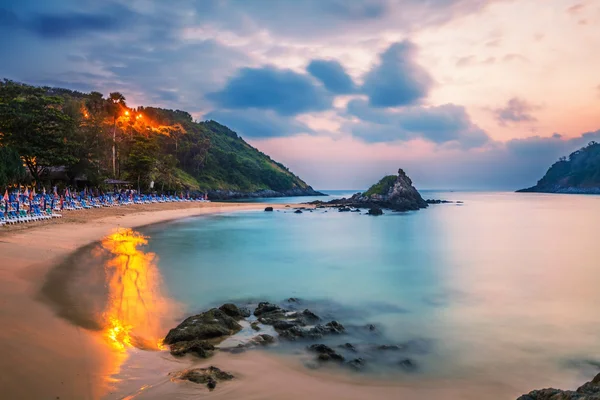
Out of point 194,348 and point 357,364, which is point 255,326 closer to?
point 194,348

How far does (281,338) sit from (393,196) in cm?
5455

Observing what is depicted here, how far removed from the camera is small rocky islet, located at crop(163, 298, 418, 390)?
6.41 m

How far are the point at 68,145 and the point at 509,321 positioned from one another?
37.4 m

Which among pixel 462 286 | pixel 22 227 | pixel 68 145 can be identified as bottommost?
pixel 462 286

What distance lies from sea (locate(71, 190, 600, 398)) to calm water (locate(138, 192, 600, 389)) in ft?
0.13

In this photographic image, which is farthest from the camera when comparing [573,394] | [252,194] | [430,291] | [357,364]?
[252,194]

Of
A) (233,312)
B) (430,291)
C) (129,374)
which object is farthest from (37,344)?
(430,291)

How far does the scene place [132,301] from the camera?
9227 mm

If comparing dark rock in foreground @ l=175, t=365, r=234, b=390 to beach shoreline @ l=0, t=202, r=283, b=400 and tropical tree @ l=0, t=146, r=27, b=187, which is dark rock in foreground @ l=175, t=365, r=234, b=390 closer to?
beach shoreline @ l=0, t=202, r=283, b=400

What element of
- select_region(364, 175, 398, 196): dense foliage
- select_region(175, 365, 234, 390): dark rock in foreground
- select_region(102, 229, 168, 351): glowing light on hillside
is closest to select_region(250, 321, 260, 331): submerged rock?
select_region(102, 229, 168, 351): glowing light on hillside

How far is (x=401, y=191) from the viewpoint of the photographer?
60.3 meters

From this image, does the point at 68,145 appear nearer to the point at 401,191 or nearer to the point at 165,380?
the point at 165,380

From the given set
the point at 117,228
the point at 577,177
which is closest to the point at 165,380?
the point at 117,228

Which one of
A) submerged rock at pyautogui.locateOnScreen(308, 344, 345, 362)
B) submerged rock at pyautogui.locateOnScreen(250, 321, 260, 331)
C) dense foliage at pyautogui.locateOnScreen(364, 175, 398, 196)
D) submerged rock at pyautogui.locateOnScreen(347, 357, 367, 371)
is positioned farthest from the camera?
dense foliage at pyautogui.locateOnScreen(364, 175, 398, 196)
